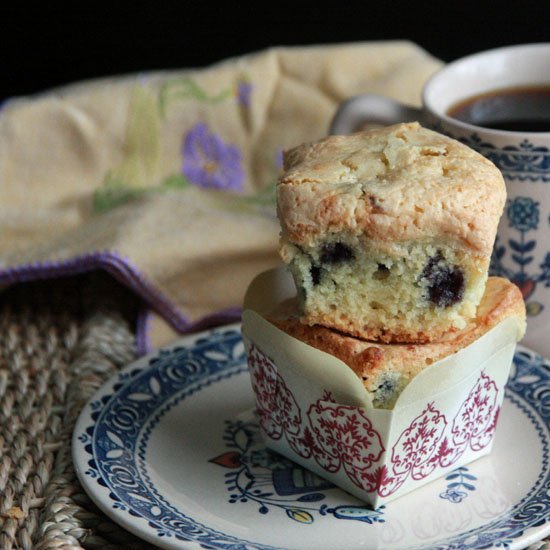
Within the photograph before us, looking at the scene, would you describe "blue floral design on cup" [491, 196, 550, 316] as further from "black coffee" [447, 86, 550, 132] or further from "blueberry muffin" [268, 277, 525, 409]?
"blueberry muffin" [268, 277, 525, 409]

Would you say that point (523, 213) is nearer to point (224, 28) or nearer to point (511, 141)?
point (511, 141)

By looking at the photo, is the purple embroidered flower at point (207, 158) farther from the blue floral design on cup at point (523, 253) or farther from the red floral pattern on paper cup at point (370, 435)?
the red floral pattern on paper cup at point (370, 435)

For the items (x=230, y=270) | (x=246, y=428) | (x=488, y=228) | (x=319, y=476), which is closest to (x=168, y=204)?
(x=230, y=270)

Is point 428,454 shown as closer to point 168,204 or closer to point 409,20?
point 168,204

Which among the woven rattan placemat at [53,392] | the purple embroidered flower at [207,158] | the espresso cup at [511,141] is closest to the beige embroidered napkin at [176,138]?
the purple embroidered flower at [207,158]

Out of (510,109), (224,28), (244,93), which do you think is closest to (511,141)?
(510,109)

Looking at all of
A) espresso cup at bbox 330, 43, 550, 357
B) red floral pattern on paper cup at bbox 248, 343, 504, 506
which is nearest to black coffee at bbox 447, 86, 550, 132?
espresso cup at bbox 330, 43, 550, 357
